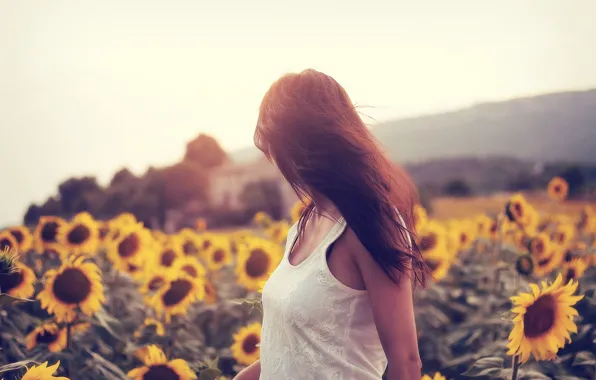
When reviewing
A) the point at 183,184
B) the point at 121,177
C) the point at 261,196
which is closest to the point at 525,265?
the point at 121,177

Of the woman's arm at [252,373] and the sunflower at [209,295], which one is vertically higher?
the woman's arm at [252,373]

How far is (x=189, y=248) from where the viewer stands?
211 inches

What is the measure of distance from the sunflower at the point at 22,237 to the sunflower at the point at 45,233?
3.8 inches

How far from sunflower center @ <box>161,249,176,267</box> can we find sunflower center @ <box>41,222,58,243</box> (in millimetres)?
774

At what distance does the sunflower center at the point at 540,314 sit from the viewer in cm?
204

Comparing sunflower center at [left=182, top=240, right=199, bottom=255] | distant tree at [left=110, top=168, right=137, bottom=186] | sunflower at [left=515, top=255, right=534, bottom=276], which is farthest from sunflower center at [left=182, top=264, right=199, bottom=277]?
distant tree at [left=110, top=168, right=137, bottom=186]

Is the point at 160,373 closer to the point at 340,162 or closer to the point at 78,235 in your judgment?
the point at 340,162

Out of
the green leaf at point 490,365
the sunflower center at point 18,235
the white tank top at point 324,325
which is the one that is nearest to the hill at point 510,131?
the sunflower center at point 18,235

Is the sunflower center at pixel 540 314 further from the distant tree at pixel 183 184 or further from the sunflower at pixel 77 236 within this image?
the distant tree at pixel 183 184

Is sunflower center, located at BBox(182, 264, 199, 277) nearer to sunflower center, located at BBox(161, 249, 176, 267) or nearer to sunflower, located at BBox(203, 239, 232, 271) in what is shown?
sunflower center, located at BBox(161, 249, 176, 267)

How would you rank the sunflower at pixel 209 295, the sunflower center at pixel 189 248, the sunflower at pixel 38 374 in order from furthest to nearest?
the sunflower center at pixel 189 248
the sunflower at pixel 209 295
the sunflower at pixel 38 374

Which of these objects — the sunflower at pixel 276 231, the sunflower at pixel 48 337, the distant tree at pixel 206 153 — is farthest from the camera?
the distant tree at pixel 206 153

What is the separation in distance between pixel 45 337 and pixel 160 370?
0.65 metres

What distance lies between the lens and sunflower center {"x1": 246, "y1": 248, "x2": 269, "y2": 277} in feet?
13.3
